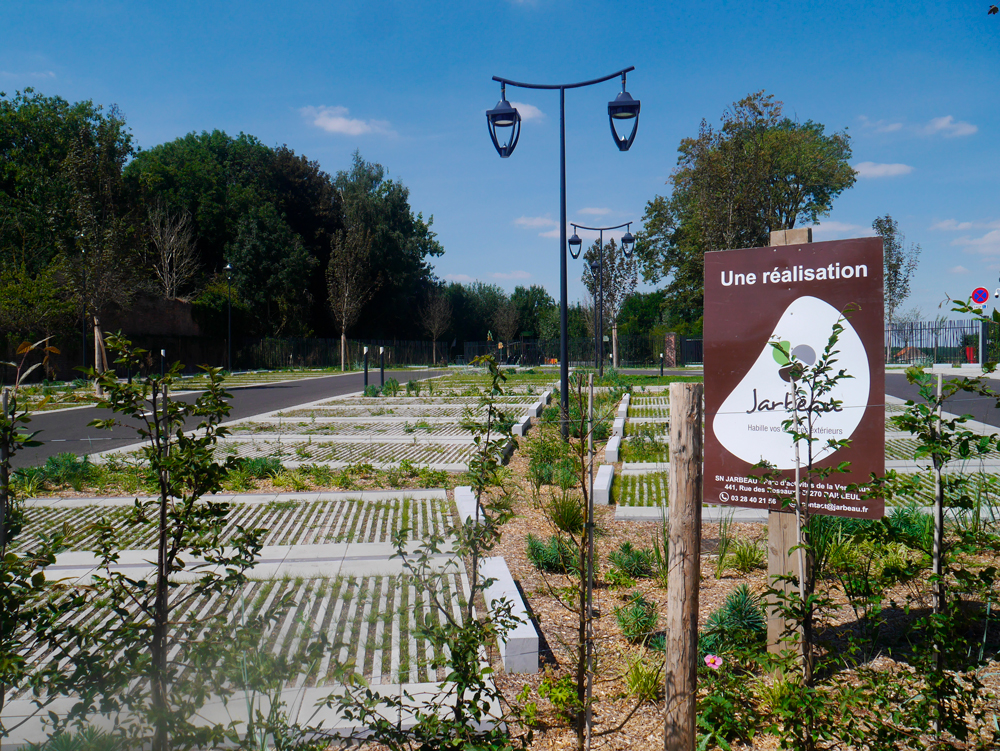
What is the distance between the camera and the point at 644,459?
29.8ft

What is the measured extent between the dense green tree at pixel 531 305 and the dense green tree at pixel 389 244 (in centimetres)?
1519

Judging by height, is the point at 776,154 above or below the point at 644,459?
above

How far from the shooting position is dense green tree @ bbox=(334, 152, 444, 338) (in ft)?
181

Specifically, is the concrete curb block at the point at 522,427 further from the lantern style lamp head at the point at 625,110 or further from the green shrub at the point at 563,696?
the green shrub at the point at 563,696

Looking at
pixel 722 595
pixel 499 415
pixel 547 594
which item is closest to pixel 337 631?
pixel 547 594

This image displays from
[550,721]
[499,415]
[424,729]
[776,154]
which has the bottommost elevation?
[550,721]

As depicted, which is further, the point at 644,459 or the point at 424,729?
the point at 644,459

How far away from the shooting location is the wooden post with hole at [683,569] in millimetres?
2520

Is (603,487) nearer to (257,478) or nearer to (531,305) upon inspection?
(257,478)

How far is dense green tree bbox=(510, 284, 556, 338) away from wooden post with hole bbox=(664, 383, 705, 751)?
68.0m

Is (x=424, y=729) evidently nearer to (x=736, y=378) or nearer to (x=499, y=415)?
(x=499, y=415)

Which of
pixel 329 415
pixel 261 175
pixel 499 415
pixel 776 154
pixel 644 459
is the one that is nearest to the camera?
pixel 499 415

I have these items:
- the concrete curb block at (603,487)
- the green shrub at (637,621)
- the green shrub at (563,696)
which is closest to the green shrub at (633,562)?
the green shrub at (637,621)

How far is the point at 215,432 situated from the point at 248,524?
449 cm
